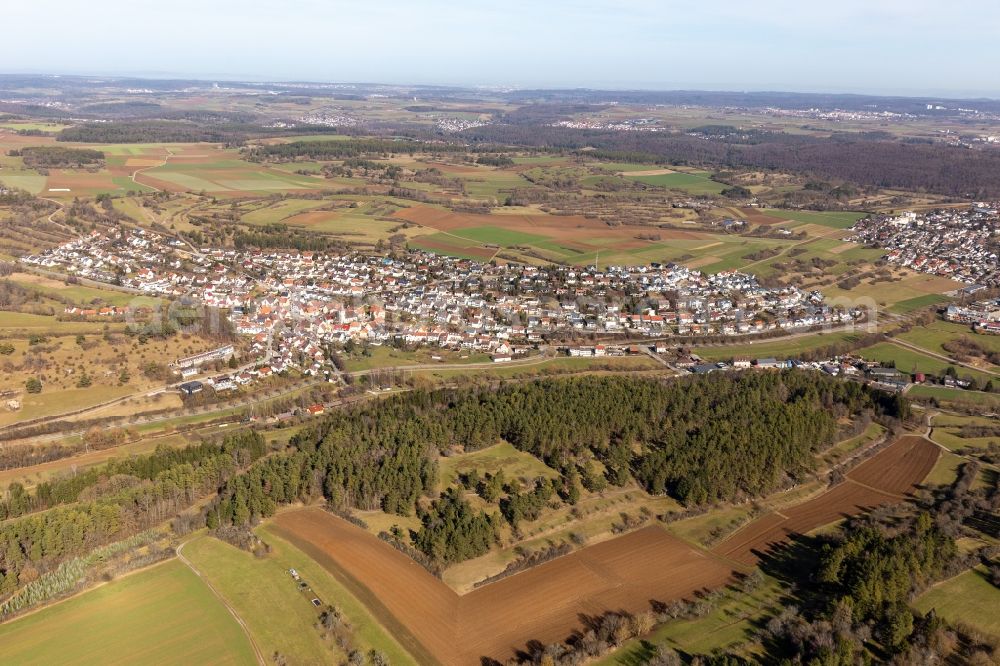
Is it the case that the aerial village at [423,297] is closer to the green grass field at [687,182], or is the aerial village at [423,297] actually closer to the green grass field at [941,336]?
the green grass field at [941,336]

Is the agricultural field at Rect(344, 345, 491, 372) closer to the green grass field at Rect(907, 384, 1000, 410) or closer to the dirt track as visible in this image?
the dirt track

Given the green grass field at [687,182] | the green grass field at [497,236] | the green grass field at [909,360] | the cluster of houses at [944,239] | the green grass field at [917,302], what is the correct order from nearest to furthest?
the green grass field at [909,360] < the green grass field at [917,302] < the cluster of houses at [944,239] < the green grass field at [497,236] < the green grass field at [687,182]

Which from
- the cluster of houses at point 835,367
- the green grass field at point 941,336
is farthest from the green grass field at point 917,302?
the cluster of houses at point 835,367

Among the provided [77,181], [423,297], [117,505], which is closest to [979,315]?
[423,297]

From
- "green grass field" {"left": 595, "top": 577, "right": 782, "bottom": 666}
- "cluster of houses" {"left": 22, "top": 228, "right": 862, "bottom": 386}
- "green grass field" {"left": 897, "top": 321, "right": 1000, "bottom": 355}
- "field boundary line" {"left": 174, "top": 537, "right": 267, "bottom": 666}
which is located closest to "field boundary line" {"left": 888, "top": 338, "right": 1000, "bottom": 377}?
"green grass field" {"left": 897, "top": 321, "right": 1000, "bottom": 355}

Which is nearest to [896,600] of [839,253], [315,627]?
[315,627]
